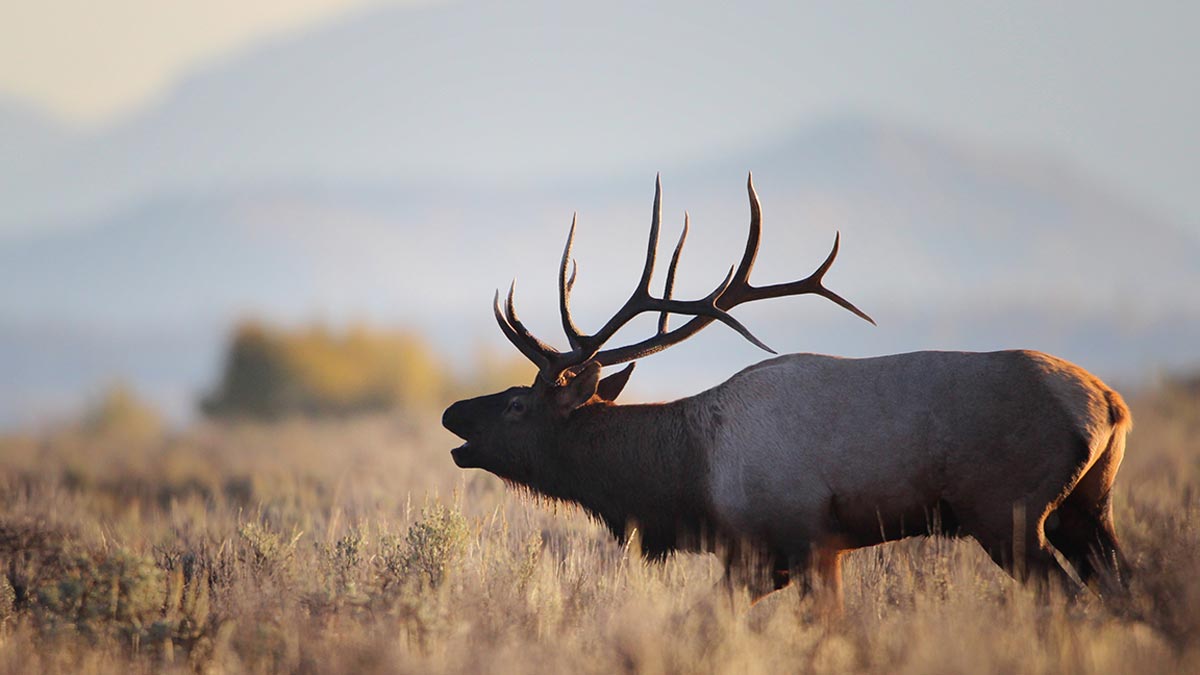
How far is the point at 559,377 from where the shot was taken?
787 centimetres

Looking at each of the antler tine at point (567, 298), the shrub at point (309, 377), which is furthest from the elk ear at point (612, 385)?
the shrub at point (309, 377)

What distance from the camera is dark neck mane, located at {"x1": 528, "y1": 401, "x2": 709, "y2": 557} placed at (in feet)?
24.0

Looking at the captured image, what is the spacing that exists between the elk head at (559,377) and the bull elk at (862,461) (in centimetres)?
8

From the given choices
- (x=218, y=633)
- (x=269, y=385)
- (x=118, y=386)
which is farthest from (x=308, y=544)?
(x=118, y=386)

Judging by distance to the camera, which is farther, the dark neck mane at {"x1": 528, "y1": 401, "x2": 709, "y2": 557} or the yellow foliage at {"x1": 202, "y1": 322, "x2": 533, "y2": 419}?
the yellow foliage at {"x1": 202, "y1": 322, "x2": 533, "y2": 419}

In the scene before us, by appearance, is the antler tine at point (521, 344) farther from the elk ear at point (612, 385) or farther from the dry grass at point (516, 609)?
the dry grass at point (516, 609)

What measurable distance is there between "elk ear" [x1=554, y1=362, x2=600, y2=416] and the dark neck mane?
3.1 inches

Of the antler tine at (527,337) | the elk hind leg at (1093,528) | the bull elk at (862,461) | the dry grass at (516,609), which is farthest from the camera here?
the antler tine at (527,337)

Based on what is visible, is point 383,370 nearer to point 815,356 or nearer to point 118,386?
point 118,386

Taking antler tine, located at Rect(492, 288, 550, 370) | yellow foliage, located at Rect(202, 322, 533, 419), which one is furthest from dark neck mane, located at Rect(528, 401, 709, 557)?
yellow foliage, located at Rect(202, 322, 533, 419)

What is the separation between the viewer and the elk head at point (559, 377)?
305 inches

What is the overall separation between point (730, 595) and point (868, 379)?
1395mm

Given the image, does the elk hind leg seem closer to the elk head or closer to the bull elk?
the bull elk

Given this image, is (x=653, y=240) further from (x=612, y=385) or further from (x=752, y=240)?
(x=612, y=385)
